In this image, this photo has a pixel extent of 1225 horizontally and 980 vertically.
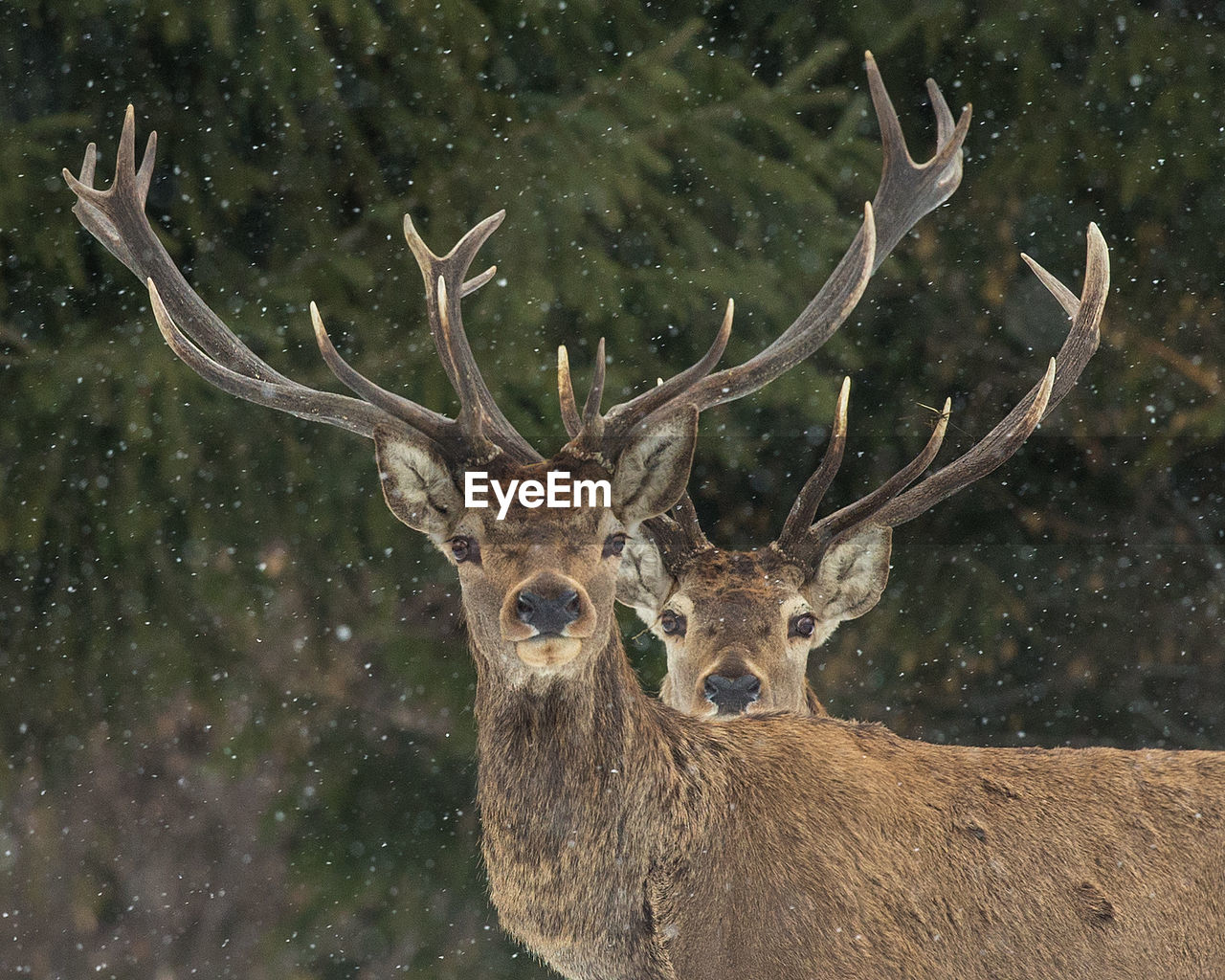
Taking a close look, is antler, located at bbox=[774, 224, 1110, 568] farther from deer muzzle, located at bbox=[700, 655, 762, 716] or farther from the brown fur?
the brown fur

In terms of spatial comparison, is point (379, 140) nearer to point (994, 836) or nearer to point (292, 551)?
point (292, 551)

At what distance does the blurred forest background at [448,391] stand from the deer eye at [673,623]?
6.21ft

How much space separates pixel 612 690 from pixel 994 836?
3.61ft

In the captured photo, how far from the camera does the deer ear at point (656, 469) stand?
13.8 feet

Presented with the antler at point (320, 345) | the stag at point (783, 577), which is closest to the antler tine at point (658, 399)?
the antler at point (320, 345)

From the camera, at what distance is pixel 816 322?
15.1 ft

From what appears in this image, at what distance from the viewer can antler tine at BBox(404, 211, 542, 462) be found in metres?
4.24

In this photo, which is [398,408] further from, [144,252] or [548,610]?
[144,252]

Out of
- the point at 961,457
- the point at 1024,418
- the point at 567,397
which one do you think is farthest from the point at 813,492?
the point at 567,397

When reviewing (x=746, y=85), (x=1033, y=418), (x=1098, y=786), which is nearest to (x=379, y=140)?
(x=746, y=85)

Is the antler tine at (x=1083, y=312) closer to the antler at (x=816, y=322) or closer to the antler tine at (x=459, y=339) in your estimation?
the antler at (x=816, y=322)

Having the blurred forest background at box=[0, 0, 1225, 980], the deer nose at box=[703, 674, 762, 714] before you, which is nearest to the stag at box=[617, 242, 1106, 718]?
the deer nose at box=[703, 674, 762, 714]

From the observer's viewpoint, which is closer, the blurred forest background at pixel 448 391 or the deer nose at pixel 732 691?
the deer nose at pixel 732 691

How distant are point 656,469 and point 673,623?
152 cm
